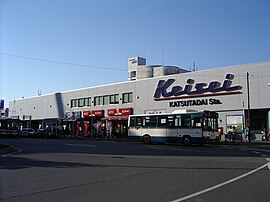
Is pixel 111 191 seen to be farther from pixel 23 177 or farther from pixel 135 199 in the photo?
Answer: pixel 23 177

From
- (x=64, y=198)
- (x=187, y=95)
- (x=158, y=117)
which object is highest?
(x=187, y=95)

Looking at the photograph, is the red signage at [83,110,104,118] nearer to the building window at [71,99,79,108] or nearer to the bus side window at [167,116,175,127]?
the building window at [71,99,79,108]

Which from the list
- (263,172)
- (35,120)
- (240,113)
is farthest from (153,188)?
(35,120)

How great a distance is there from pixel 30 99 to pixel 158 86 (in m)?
39.2

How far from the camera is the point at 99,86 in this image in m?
57.9

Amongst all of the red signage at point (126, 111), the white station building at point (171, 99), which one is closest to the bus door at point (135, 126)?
the white station building at point (171, 99)

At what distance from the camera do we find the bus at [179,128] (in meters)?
29.0

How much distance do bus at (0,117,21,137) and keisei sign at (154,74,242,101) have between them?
21.8 meters

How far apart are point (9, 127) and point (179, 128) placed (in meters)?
29.2

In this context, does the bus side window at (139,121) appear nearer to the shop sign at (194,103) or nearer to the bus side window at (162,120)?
the bus side window at (162,120)

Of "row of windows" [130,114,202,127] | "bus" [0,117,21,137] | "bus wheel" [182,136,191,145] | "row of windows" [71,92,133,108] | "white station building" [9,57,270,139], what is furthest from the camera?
"row of windows" [71,92,133,108]

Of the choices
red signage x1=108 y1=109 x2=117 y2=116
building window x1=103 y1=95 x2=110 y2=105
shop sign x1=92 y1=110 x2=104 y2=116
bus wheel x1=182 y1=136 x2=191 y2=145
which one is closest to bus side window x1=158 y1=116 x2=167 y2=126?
bus wheel x1=182 y1=136 x2=191 y2=145

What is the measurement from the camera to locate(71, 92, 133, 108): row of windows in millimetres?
53000

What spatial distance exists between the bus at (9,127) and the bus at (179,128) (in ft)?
76.6
